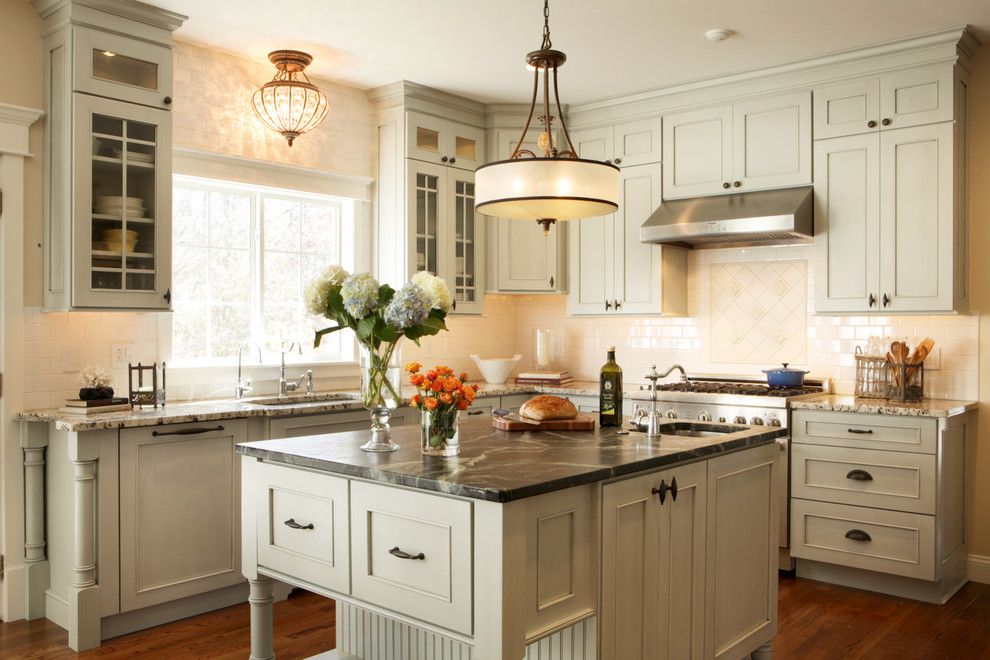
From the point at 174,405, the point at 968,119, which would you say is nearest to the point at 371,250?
the point at 174,405

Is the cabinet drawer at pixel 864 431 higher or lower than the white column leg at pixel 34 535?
higher

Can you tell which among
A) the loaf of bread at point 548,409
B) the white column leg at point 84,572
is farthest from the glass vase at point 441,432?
the white column leg at point 84,572

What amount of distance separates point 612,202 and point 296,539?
1538 mm

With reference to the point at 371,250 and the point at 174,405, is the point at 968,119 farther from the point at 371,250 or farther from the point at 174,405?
the point at 174,405

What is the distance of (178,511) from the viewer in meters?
4.00

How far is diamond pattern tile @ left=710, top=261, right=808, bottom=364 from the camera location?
5328mm

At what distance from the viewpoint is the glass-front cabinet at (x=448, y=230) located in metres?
5.54

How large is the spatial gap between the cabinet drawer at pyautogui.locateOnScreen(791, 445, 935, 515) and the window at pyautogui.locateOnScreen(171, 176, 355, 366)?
2881 mm

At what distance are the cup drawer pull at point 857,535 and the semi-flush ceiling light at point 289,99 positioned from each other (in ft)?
12.3

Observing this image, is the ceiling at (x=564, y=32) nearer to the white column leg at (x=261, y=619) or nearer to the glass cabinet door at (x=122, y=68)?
the glass cabinet door at (x=122, y=68)

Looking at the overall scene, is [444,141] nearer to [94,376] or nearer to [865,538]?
[94,376]

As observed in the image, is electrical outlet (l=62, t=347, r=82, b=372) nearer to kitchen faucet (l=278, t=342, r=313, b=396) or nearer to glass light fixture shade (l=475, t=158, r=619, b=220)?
kitchen faucet (l=278, t=342, r=313, b=396)

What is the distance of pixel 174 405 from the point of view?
4.39 meters

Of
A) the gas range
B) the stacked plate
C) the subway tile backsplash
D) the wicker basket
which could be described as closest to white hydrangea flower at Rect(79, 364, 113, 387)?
the subway tile backsplash
